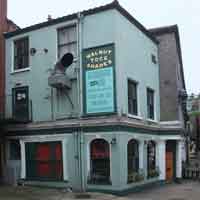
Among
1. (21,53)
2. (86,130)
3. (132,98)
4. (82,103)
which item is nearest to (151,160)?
(132,98)

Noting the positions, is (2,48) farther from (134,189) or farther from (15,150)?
(134,189)

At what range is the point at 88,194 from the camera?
15.3 metres

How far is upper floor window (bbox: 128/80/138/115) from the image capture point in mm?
17859

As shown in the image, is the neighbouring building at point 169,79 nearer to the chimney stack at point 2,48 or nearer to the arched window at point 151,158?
the arched window at point 151,158

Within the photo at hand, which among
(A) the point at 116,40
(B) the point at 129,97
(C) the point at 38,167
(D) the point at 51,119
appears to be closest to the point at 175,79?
(B) the point at 129,97

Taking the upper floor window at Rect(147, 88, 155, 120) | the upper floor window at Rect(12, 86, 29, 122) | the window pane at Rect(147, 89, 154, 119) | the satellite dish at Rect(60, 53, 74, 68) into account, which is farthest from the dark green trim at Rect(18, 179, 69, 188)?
the window pane at Rect(147, 89, 154, 119)

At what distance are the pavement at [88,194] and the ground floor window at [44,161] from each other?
0.84m

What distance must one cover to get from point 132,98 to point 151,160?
177 inches

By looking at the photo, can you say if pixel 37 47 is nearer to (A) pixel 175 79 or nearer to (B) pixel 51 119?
(B) pixel 51 119

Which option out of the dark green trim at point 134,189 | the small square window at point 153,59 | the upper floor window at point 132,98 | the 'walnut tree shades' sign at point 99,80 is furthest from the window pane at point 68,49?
the dark green trim at point 134,189

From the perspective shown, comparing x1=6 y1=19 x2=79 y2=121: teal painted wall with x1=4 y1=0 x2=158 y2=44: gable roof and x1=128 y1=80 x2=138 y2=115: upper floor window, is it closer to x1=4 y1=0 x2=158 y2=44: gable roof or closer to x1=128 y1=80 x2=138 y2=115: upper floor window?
x1=4 y1=0 x2=158 y2=44: gable roof

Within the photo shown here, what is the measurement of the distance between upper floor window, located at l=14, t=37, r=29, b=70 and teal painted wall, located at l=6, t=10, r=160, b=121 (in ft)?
0.97

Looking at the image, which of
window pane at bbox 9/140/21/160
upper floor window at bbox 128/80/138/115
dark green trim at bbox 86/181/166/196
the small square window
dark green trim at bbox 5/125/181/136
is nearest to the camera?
dark green trim at bbox 86/181/166/196

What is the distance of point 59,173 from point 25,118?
3.80 meters
